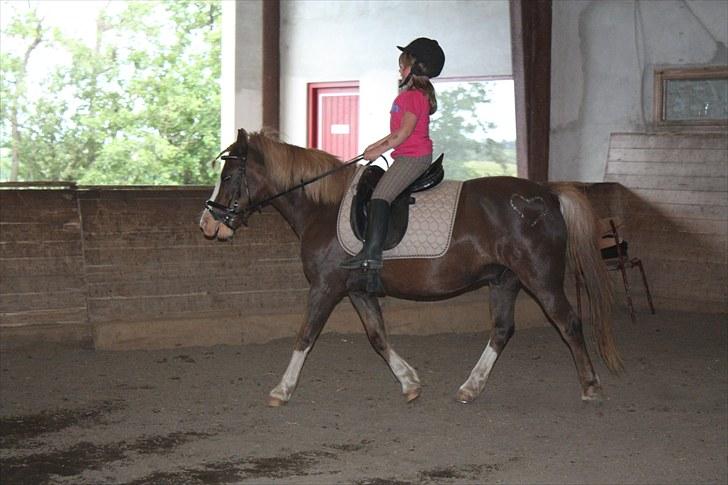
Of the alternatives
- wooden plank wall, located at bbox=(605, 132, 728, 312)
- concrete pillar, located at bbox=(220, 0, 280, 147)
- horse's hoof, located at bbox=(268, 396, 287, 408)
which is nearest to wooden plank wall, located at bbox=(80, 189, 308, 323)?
horse's hoof, located at bbox=(268, 396, 287, 408)

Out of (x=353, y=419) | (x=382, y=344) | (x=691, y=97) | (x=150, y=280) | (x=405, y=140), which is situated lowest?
(x=353, y=419)

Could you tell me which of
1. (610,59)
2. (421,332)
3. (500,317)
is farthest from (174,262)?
(610,59)

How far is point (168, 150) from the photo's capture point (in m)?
22.3

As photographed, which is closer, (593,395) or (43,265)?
(593,395)

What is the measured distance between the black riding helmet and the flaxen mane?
0.97 metres

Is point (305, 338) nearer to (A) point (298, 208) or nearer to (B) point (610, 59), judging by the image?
(A) point (298, 208)

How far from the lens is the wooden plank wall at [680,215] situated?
35.0ft

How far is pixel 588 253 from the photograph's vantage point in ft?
22.6

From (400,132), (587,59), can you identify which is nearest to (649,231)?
(587,59)

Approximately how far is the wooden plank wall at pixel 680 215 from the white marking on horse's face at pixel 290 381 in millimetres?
5594

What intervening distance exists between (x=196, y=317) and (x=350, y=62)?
27.8ft

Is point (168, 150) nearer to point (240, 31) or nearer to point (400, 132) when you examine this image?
point (240, 31)

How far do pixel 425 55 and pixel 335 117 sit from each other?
10256 mm

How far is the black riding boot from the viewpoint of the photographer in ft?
21.2
